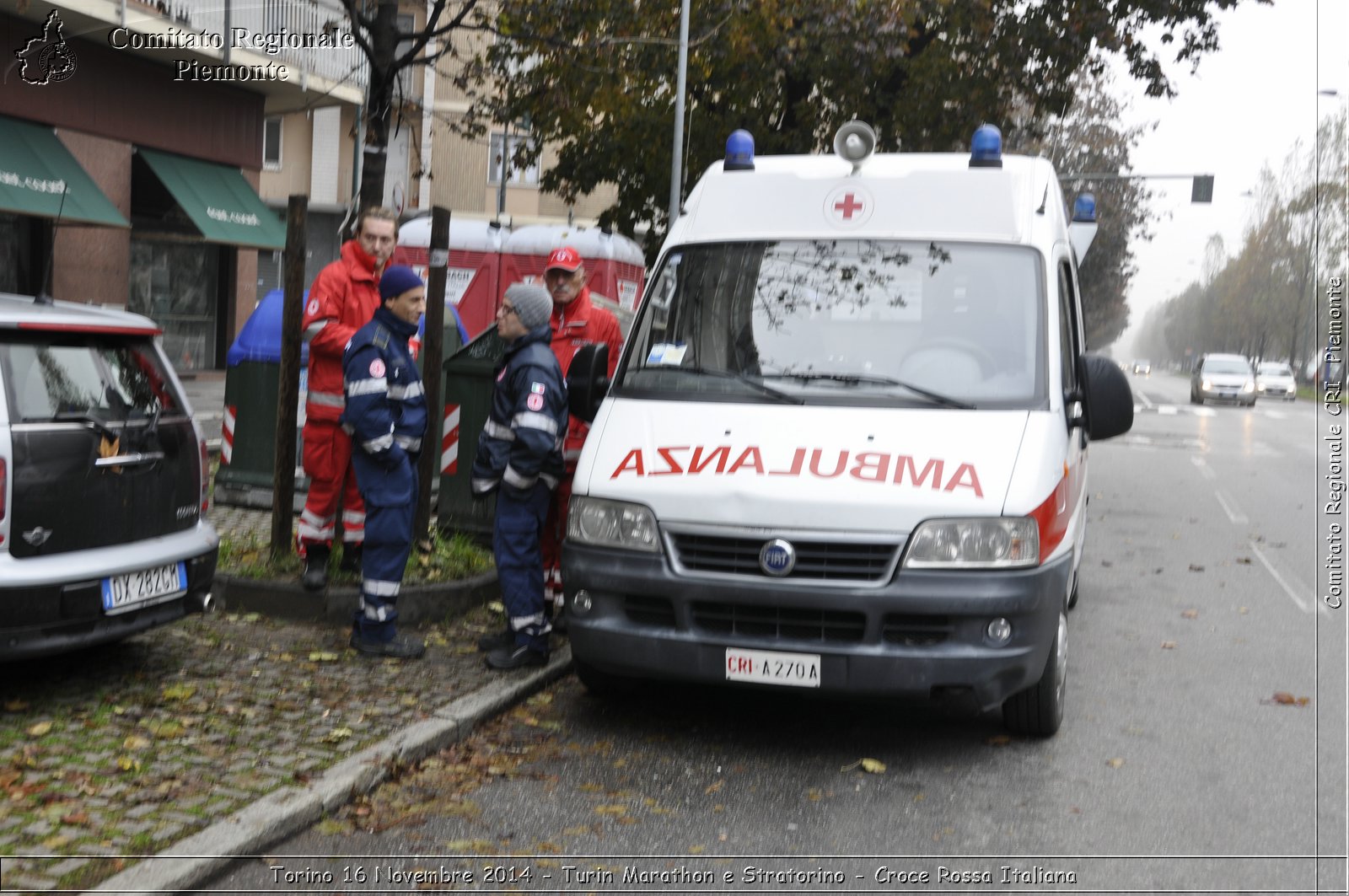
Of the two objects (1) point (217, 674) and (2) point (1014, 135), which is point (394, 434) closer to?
(1) point (217, 674)

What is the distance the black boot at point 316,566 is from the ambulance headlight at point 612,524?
2.05 m

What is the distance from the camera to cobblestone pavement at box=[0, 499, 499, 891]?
415 cm

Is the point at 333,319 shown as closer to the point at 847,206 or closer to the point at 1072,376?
the point at 847,206

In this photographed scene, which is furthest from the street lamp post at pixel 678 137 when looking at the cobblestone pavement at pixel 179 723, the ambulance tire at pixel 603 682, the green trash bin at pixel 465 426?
the ambulance tire at pixel 603 682

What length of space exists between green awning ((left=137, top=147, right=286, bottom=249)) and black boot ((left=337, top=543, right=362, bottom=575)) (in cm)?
1297

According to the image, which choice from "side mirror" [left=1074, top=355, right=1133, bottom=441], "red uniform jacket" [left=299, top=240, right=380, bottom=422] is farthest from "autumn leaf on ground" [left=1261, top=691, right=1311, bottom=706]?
"red uniform jacket" [left=299, top=240, right=380, bottom=422]

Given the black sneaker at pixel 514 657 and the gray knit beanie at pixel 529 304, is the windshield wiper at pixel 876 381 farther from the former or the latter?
the black sneaker at pixel 514 657

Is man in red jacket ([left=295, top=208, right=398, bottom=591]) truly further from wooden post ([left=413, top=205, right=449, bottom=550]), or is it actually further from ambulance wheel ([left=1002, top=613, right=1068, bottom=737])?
ambulance wheel ([left=1002, top=613, right=1068, bottom=737])

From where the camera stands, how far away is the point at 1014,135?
27.5 metres

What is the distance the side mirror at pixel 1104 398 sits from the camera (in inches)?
227

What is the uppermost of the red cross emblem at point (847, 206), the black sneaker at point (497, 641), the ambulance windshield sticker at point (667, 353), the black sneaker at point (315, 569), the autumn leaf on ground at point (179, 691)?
the red cross emblem at point (847, 206)

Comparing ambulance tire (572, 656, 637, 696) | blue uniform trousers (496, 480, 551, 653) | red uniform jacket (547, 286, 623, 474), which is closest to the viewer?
ambulance tire (572, 656, 637, 696)

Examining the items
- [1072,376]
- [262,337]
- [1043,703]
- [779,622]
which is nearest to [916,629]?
[779,622]

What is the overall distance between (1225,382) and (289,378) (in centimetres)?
3970
